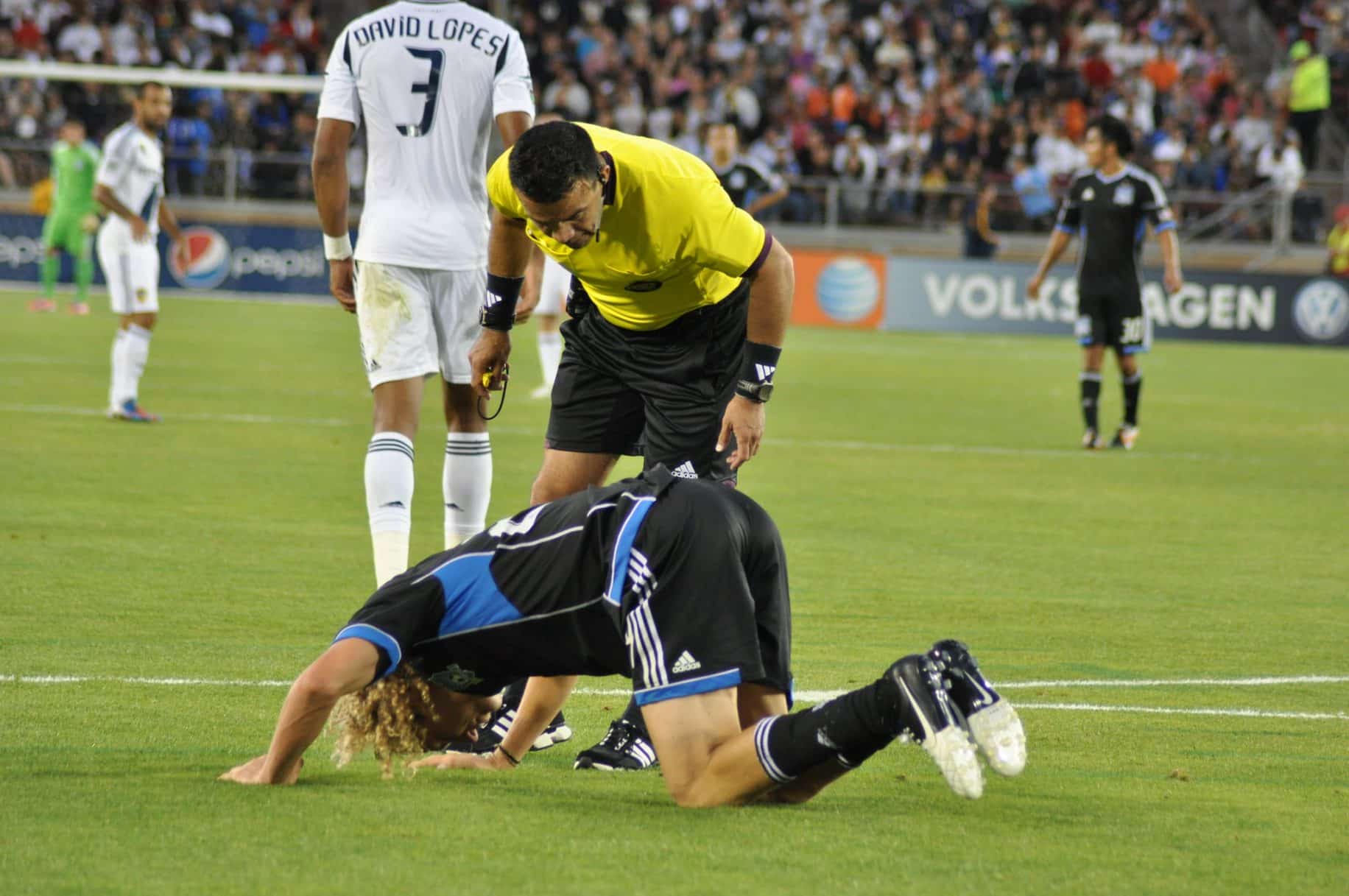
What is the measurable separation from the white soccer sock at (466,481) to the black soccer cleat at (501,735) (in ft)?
5.23

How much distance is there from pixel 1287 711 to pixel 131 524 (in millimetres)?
5327

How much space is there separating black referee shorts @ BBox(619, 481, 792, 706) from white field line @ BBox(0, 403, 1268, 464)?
354 inches

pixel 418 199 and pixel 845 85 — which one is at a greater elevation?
pixel 845 85

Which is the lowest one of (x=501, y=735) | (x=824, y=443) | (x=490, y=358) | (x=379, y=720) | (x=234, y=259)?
(x=824, y=443)

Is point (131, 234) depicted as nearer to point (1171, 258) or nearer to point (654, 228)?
point (1171, 258)

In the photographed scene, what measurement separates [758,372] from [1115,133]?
30.5ft

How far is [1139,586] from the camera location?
26.8 ft

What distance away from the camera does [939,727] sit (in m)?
4.07

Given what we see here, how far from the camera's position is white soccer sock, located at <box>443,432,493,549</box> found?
6785mm

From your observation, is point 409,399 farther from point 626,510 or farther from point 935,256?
point 935,256

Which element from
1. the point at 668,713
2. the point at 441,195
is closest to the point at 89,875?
the point at 668,713

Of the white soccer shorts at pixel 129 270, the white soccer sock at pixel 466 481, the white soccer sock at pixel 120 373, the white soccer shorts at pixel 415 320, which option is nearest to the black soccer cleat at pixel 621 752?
the white soccer sock at pixel 466 481

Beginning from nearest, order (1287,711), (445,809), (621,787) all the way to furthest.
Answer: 1. (445,809)
2. (621,787)
3. (1287,711)

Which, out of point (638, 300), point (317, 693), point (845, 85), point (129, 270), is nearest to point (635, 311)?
point (638, 300)
